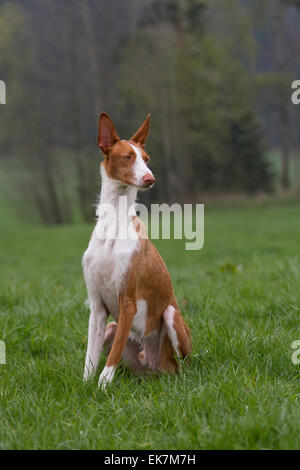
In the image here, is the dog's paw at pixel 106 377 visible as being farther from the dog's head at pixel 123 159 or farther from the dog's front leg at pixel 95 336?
the dog's head at pixel 123 159

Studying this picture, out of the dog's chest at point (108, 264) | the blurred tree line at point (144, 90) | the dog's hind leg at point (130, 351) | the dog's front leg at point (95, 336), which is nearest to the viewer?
the dog's chest at point (108, 264)

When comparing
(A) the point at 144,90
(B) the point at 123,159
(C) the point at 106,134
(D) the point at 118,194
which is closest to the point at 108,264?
(D) the point at 118,194

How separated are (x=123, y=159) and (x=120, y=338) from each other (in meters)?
1.08

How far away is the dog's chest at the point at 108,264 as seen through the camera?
332 centimetres

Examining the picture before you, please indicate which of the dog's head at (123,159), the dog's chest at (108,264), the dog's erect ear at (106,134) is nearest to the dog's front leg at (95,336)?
the dog's chest at (108,264)

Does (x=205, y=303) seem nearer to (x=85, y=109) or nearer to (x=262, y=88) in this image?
(x=85, y=109)

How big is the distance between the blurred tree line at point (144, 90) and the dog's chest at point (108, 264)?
19.2 meters

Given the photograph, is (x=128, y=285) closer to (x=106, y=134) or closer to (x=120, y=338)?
(x=120, y=338)

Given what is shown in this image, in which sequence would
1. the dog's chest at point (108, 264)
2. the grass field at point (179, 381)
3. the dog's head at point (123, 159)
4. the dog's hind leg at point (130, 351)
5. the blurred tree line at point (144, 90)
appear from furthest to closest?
the blurred tree line at point (144, 90) < the dog's hind leg at point (130, 351) < the dog's chest at point (108, 264) < the dog's head at point (123, 159) < the grass field at point (179, 381)

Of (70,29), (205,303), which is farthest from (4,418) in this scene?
(70,29)

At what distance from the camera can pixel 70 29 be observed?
2184 cm

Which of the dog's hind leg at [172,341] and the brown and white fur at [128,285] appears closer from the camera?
the brown and white fur at [128,285]

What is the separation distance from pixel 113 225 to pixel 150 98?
22.0 m

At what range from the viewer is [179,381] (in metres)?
3.31
